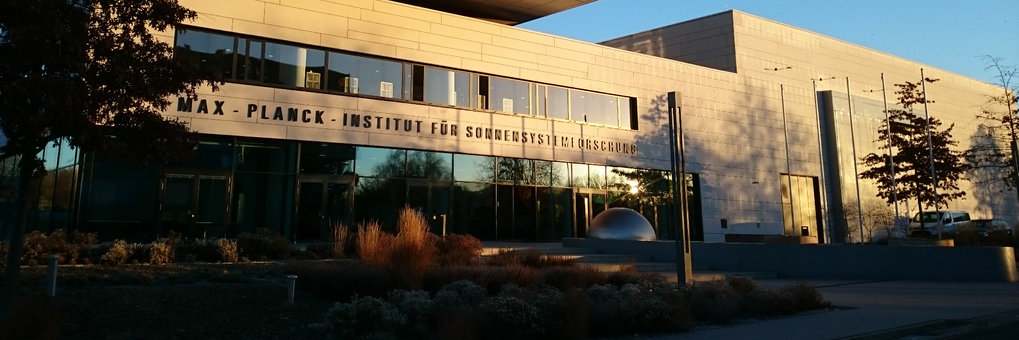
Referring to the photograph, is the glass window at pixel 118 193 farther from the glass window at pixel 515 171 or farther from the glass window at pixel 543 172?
the glass window at pixel 543 172

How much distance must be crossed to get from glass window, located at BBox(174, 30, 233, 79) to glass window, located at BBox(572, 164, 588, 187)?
14.7m

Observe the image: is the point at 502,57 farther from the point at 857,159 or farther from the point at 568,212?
the point at 857,159

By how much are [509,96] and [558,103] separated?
2633 millimetres

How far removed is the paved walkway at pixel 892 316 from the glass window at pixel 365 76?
1632 cm

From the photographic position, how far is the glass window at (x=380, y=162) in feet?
77.0

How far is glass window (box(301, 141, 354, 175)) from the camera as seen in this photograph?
22625mm

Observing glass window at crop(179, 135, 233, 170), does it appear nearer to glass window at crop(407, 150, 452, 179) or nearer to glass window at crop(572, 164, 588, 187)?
glass window at crop(407, 150, 452, 179)

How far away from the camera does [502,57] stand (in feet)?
88.3

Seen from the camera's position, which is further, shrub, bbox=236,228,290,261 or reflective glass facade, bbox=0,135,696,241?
reflective glass facade, bbox=0,135,696,241

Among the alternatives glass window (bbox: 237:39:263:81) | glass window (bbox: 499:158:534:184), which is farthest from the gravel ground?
glass window (bbox: 499:158:534:184)

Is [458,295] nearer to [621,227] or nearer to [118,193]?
[621,227]

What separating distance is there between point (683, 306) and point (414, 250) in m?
4.62

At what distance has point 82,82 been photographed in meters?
7.11

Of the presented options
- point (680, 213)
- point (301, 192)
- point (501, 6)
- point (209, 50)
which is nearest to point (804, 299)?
point (680, 213)
